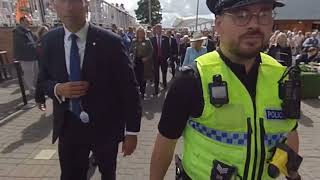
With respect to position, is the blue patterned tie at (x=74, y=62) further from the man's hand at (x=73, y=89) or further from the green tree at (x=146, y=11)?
the green tree at (x=146, y=11)

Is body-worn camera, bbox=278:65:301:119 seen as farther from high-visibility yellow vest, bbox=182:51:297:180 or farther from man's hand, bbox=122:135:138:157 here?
man's hand, bbox=122:135:138:157

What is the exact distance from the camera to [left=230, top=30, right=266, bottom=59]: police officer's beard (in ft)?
5.14

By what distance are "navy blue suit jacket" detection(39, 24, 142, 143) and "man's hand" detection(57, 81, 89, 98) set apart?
7 cm

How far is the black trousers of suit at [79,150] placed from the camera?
2.67 meters

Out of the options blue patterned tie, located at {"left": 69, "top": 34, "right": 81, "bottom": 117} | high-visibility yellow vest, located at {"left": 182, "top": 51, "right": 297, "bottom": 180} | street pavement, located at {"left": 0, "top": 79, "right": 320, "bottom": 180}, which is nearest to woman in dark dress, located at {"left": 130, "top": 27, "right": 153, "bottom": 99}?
street pavement, located at {"left": 0, "top": 79, "right": 320, "bottom": 180}

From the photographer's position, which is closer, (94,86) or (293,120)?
(293,120)

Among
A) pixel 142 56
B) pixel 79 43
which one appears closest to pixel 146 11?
pixel 142 56

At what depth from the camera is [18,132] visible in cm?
618

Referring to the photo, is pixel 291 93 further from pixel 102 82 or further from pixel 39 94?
pixel 39 94

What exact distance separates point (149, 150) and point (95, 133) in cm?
268

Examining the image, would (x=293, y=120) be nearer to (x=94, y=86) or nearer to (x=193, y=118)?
(x=193, y=118)

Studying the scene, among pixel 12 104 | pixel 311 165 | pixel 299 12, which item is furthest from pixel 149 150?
pixel 299 12

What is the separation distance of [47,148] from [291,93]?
14.1ft

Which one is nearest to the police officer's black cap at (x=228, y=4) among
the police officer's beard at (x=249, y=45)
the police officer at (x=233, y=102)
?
the police officer at (x=233, y=102)
